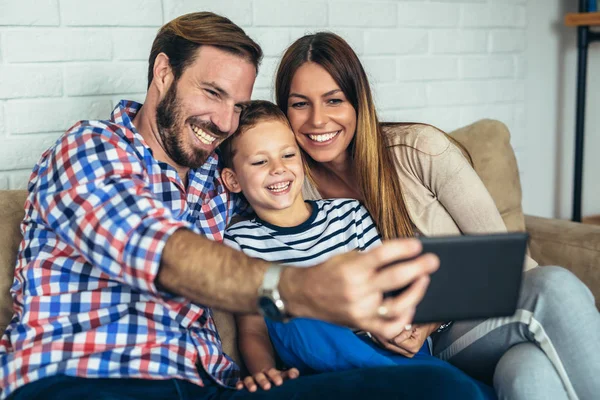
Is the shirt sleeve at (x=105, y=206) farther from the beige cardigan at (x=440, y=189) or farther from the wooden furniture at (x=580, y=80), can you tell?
the wooden furniture at (x=580, y=80)

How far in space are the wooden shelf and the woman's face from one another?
1.24 meters

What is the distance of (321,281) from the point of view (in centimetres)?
88

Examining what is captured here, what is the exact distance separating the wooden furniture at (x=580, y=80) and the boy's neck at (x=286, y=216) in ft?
4.89

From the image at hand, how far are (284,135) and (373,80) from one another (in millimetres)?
760

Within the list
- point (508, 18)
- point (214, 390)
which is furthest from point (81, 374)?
point (508, 18)

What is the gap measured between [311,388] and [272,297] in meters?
0.37

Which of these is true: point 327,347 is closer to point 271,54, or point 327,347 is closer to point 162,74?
point 162,74

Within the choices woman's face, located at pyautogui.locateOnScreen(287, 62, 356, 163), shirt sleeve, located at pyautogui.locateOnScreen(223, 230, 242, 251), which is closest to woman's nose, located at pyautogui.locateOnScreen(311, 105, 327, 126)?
woman's face, located at pyautogui.locateOnScreen(287, 62, 356, 163)

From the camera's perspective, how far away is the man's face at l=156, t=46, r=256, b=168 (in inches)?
56.2

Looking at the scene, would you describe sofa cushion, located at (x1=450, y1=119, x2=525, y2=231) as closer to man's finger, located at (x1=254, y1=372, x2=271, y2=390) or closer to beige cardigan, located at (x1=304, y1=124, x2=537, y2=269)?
beige cardigan, located at (x1=304, y1=124, x2=537, y2=269)

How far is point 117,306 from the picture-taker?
1259 millimetres

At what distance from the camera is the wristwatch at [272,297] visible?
93cm

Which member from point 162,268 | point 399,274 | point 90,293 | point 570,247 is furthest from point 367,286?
point 570,247

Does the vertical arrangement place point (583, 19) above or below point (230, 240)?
above
